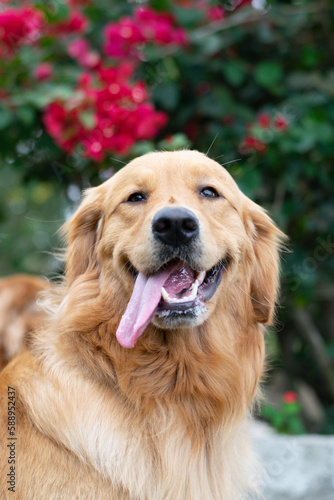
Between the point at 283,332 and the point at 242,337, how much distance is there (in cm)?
367

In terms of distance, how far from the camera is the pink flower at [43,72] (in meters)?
4.11

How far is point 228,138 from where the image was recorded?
4562mm

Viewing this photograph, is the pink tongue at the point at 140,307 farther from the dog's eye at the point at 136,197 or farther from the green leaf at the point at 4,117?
the green leaf at the point at 4,117

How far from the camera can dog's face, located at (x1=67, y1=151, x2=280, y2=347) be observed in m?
2.63

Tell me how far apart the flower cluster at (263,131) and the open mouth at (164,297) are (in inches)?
73.1

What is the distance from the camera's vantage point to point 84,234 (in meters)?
3.29

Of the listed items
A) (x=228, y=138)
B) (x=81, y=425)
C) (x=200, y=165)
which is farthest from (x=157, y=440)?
(x=228, y=138)

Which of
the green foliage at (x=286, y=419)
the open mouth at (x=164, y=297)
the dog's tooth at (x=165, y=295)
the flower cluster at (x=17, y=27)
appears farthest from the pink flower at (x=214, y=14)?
the green foliage at (x=286, y=419)

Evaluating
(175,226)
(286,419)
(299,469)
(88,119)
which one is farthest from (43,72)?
(286,419)

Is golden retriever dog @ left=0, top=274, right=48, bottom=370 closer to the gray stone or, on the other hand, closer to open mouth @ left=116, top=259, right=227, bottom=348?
open mouth @ left=116, top=259, right=227, bottom=348

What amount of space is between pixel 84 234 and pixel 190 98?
2.15 metres

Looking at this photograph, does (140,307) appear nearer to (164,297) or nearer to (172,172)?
(164,297)

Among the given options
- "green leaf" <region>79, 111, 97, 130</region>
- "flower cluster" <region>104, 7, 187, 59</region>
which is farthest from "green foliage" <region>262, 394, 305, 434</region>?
"flower cluster" <region>104, 7, 187, 59</region>

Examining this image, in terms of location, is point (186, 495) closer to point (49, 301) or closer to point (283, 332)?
point (49, 301)
